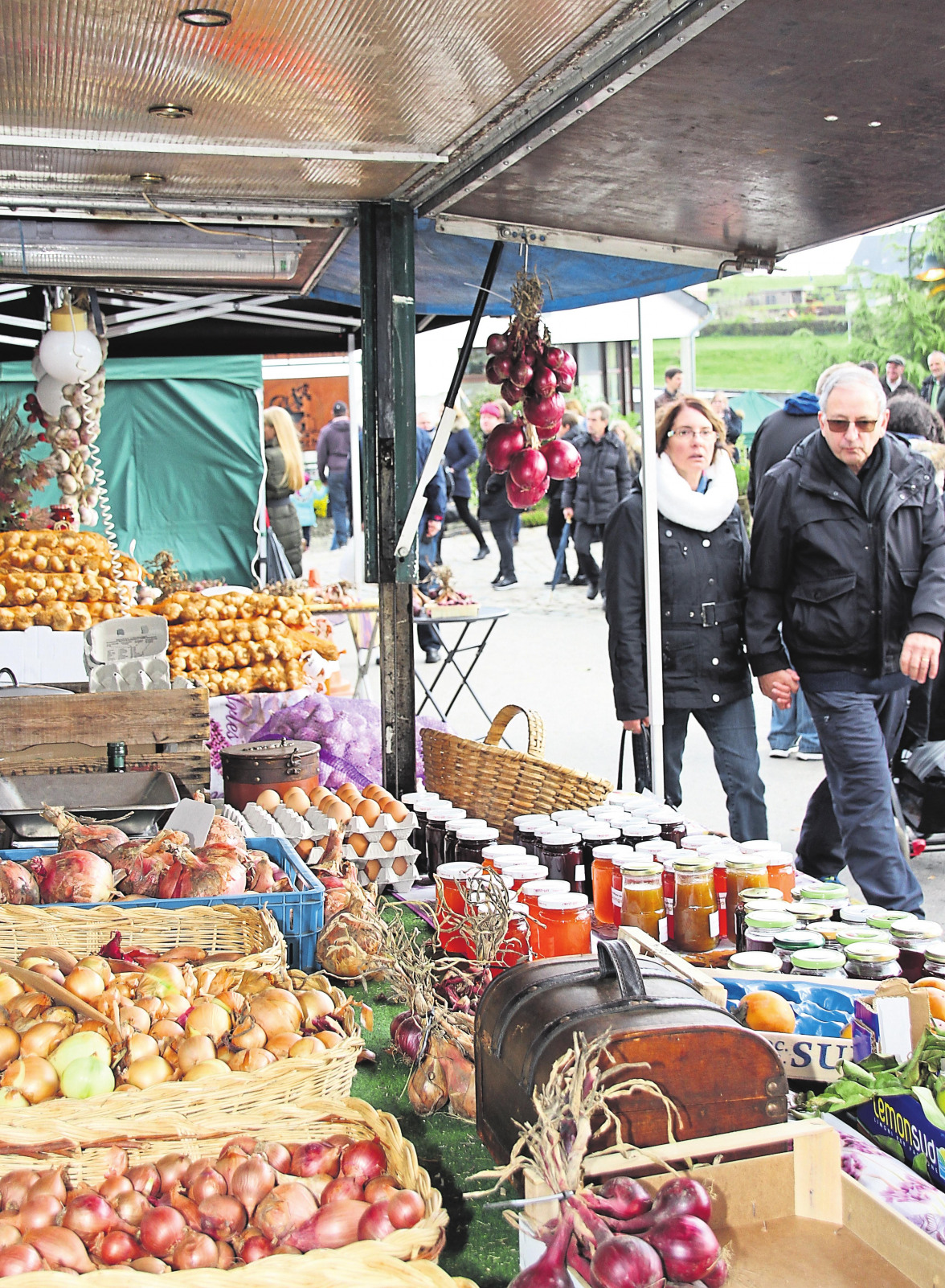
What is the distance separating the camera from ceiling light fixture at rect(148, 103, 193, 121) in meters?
2.42

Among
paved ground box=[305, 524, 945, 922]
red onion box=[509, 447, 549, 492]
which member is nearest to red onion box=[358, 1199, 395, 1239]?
red onion box=[509, 447, 549, 492]

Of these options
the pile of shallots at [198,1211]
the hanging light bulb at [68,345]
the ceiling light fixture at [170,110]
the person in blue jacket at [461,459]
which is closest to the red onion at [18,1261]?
the pile of shallots at [198,1211]

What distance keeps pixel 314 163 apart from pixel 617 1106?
2.39m

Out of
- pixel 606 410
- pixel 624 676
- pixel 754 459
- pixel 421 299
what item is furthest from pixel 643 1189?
pixel 606 410

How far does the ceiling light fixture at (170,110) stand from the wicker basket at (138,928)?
165 cm

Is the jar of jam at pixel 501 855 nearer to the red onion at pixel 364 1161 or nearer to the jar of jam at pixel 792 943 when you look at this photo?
the jar of jam at pixel 792 943

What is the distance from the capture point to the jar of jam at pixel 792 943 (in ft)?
6.26

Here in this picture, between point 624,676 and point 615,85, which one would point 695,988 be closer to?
point 615,85

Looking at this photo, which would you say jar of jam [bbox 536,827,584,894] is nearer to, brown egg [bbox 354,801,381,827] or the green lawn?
brown egg [bbox 354,801,381,827]

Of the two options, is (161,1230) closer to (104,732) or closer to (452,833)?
(452,833)

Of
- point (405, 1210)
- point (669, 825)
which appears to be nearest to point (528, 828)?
point (669, 825)

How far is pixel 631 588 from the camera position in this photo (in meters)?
4.46

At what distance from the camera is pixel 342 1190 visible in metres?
1.44

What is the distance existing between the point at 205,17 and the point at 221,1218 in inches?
73.6
